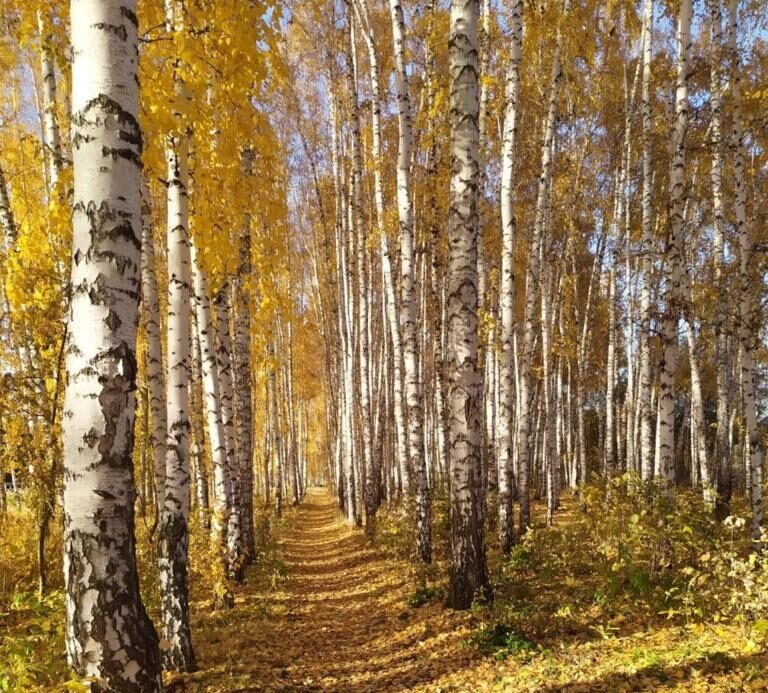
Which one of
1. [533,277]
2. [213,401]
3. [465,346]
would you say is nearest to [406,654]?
[465,346]

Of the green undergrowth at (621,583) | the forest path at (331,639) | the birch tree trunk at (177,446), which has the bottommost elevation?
the forest path at (331,639)

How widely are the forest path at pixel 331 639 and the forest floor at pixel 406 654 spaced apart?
1 centimetres

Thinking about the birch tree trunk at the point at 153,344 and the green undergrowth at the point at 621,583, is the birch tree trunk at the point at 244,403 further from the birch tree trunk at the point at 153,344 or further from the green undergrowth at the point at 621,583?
the green undergrowth at the point at 621,583

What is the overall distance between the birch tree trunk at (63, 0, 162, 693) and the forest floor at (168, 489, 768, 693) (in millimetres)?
2545

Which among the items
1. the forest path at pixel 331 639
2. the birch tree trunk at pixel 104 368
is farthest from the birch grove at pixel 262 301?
the forest path at pixel 331 639

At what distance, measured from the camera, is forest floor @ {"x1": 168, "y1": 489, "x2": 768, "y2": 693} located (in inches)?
161

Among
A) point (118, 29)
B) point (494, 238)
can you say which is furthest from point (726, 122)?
point (118, 29)

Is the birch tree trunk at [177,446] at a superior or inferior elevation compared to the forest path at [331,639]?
superior

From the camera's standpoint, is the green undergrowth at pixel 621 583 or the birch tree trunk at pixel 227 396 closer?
the green undergrowth at pixel 621 583

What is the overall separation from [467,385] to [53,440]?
5405 millimetres

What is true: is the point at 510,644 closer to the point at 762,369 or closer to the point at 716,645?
the point at 716,645

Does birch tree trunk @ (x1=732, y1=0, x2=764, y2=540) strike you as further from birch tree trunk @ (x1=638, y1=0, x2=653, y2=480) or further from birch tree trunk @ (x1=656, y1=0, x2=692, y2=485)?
birch tree trunk @ (x1=638, y1=0, x2=653, y2=480)

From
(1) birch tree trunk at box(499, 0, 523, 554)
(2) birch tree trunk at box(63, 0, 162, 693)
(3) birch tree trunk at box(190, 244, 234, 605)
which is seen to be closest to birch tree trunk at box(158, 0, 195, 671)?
(3) birch tree trunk at box(190, 244, 234, 605)

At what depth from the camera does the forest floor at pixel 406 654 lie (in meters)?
4.09
